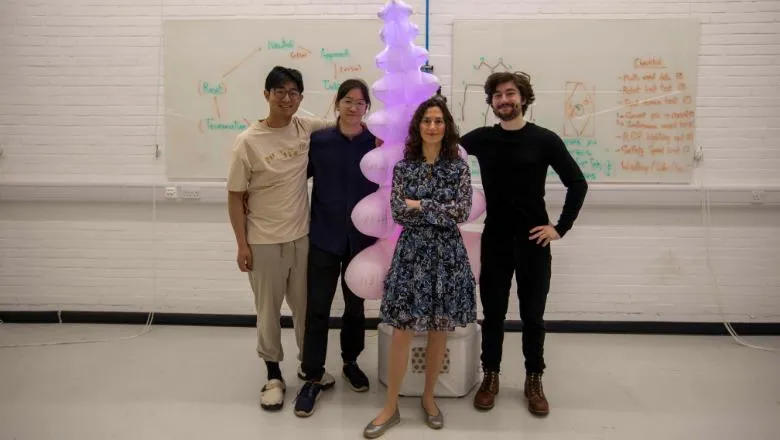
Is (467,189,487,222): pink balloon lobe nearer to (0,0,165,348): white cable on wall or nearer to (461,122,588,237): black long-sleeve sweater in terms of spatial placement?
(461,122,588,237): black long-sleeve sweater

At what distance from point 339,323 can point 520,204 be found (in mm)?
1721

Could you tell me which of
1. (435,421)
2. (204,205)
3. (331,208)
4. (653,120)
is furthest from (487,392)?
(204,205)

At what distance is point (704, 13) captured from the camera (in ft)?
10.8

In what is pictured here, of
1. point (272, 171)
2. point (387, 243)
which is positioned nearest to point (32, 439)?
point (272, 171)

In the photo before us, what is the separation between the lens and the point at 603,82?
3.35 m

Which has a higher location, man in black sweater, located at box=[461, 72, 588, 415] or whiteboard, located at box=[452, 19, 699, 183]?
whiteboard, located at box=[452, 19, 699, 183]

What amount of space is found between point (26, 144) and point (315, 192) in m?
2.37

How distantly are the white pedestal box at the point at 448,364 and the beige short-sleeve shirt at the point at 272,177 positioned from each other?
723 millimetres

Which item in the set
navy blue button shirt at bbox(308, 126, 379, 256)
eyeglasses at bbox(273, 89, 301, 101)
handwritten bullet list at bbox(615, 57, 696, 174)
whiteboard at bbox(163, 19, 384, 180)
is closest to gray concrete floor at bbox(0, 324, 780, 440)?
navy blue button shirt at bbox(308, 126, 379, 256)

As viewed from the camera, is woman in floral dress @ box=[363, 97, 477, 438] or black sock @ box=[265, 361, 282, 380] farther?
black sock @ box=[265, 361, 282, 380]

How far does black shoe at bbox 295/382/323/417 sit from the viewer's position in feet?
8.07

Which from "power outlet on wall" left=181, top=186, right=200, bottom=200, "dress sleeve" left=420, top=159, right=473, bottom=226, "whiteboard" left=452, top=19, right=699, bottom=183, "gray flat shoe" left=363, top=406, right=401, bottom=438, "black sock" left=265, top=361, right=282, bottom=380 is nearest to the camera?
"dress sleeve" left=420, top=159, right=473, bottom=226

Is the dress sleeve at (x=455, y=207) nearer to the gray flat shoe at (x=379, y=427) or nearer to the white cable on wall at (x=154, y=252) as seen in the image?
the gray flat shoe at (x=379, y=427)

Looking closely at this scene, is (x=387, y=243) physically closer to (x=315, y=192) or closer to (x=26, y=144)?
(x=315, y=192)
